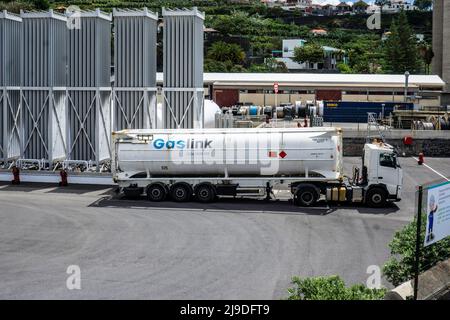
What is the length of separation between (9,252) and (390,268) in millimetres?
11226

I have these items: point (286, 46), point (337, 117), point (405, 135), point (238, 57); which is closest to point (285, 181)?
point (405, 135)

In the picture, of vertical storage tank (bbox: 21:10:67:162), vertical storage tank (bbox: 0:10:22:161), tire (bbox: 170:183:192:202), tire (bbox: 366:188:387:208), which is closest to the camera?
tire (bbox: 366:188:387:208)

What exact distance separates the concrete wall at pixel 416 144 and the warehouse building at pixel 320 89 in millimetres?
25305

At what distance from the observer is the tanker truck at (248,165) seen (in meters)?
26.0

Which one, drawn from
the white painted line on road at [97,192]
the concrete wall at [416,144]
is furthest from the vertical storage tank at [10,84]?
the concrete wall at [416,144]

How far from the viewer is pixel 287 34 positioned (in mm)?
157375

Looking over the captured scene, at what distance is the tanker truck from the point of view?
26.0 metres

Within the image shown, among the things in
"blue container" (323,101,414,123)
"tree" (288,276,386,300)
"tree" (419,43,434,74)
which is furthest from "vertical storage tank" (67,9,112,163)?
"tree" (419,43,434,74)

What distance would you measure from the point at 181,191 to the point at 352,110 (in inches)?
1309

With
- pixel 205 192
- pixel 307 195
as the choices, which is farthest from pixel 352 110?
pixel 205 192

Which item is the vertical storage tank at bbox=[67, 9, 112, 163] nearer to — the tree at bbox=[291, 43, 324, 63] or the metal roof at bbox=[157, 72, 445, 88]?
the metal roof at bbox=[157, 72, 445, 88]

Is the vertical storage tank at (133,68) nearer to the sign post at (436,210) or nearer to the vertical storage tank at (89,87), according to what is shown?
the vertical storage tank at (89,87)

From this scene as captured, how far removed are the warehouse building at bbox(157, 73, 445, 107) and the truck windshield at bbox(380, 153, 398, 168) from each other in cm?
4352

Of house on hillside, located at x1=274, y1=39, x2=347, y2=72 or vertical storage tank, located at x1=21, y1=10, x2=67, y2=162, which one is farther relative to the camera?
house on hillside, located at x1=274, y1=39, x2=347, y2=72
